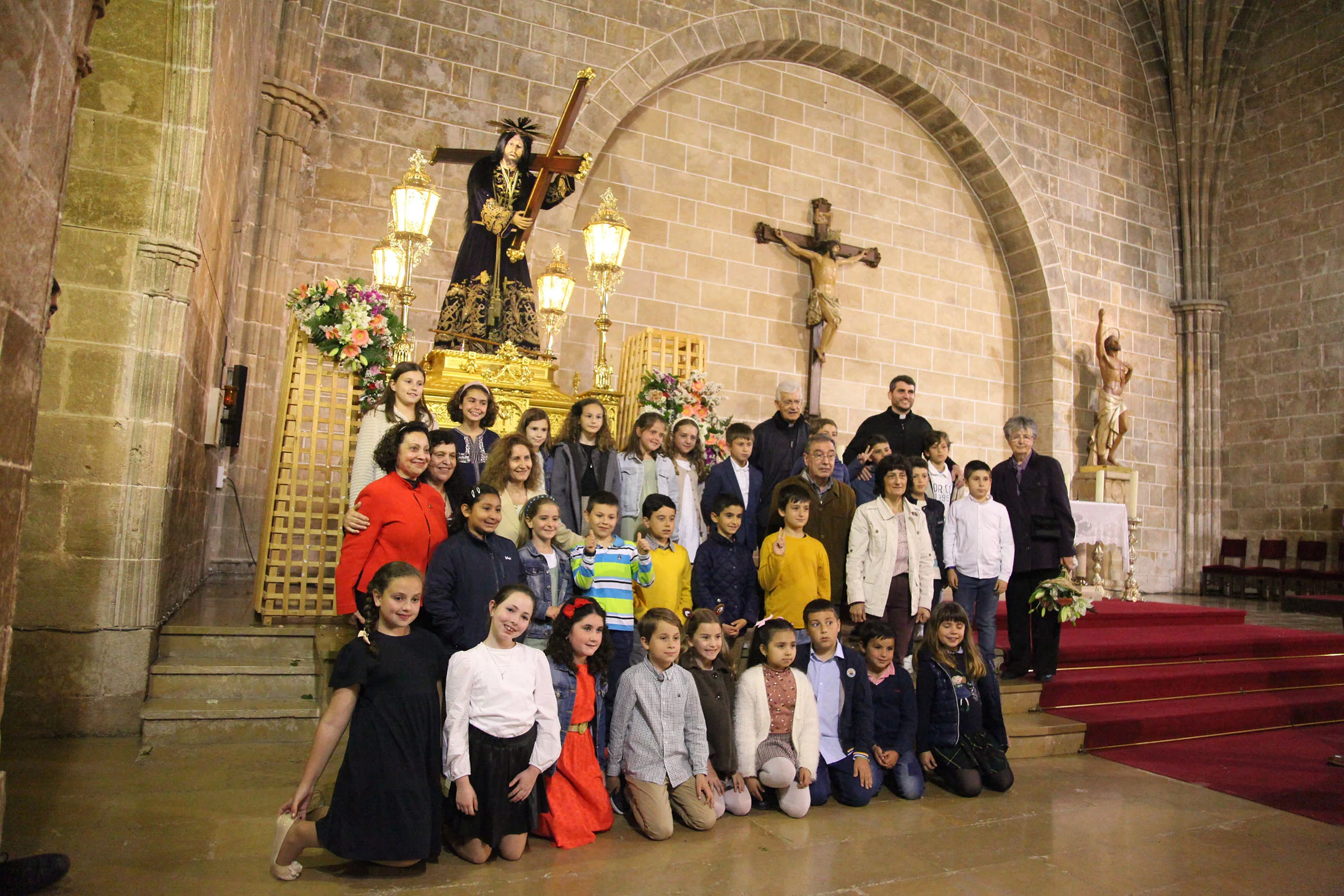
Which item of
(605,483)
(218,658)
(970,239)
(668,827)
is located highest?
(970,239)

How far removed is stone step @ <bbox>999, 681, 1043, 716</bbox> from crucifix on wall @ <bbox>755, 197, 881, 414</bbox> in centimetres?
480

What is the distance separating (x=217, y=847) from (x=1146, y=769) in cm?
438

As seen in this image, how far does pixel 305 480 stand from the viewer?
203 inches

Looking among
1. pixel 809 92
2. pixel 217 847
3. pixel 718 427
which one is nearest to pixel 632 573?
pixel 217 847

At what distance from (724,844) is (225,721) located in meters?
2.37

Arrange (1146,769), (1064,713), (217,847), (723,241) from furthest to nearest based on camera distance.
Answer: (723,241), (1064,713), (1146,769), (217,847)

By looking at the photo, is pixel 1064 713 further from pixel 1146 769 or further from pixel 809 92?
pixel 809 92

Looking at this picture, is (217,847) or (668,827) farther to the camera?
(668,827)

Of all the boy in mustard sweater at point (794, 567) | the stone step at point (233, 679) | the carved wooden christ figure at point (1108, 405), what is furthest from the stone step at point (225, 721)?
the carved wooden christ figure at point (1108, 405)


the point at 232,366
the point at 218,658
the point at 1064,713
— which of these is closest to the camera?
the point at 218,658

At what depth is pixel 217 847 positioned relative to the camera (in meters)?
2.90

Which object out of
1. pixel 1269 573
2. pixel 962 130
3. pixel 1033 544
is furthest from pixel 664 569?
pixel 1269 573

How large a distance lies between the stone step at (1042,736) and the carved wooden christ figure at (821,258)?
17.8 ft

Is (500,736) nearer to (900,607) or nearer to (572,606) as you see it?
(572,606)
